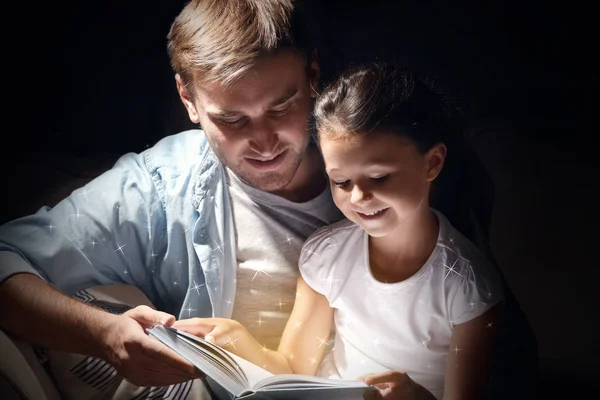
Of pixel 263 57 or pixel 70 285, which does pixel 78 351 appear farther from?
pixel 263 57

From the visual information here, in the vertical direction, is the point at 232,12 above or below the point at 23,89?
above

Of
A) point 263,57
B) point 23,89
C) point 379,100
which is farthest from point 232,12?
point 23,89

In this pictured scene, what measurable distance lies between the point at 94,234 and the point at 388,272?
1.55ft

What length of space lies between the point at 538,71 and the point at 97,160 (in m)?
0.73

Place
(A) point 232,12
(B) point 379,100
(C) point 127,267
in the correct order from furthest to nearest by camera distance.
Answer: (C) point 127,267
(A) point 232,12
(B) point 379,100

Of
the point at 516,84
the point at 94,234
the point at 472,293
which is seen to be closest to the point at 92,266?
the point at 94,234

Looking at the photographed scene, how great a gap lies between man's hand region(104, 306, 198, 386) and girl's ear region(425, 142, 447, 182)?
42cm

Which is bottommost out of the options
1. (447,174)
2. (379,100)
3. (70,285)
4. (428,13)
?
(70,285)

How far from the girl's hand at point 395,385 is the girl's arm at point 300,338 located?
14 centimetres

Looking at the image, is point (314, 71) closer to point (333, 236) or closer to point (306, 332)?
point (333, 236)

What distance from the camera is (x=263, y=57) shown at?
35.9 inches

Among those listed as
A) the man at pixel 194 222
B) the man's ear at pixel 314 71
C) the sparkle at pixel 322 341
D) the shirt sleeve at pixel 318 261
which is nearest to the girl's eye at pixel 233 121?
the man at pixel 194 222

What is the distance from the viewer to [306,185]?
42.7 inches

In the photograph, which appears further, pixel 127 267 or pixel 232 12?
pixel 127 267
